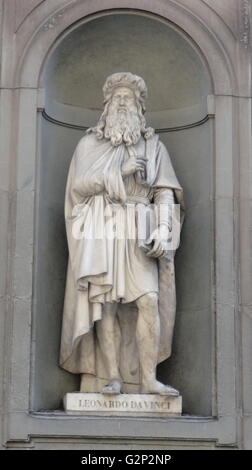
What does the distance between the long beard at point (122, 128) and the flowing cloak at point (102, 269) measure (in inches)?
3.0

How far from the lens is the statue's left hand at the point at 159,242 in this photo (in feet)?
47.0

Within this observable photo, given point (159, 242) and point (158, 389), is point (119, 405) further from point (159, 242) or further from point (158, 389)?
point (159, 242)

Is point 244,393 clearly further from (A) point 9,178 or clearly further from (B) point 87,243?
(A) point 9,178

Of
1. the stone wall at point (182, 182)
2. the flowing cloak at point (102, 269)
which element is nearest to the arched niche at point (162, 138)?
the stone wall at point (182, 182)

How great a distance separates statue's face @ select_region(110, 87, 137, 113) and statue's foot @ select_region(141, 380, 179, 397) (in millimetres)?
2543

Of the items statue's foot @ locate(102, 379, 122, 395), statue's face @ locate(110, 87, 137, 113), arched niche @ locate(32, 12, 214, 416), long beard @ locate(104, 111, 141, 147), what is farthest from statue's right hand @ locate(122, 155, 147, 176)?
statue's foot @ locate(102, 379, 122, 395)

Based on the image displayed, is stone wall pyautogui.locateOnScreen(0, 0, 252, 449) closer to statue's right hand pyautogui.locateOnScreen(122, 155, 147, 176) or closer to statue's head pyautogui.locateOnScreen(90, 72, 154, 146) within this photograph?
statue's head pyautogui.locateOnScreen(90, 72, 154, 146)

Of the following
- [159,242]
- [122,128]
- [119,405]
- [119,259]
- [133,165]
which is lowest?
[119,405]

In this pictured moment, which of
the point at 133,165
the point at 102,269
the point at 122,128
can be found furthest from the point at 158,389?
the point at 122,128

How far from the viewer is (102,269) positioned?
1417 centimetres

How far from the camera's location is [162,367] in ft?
48.8

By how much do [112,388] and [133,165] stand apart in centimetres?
202

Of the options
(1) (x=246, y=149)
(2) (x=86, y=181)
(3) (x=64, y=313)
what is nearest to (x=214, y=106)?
(1) (x=246, y=149)

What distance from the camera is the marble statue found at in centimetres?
1425
